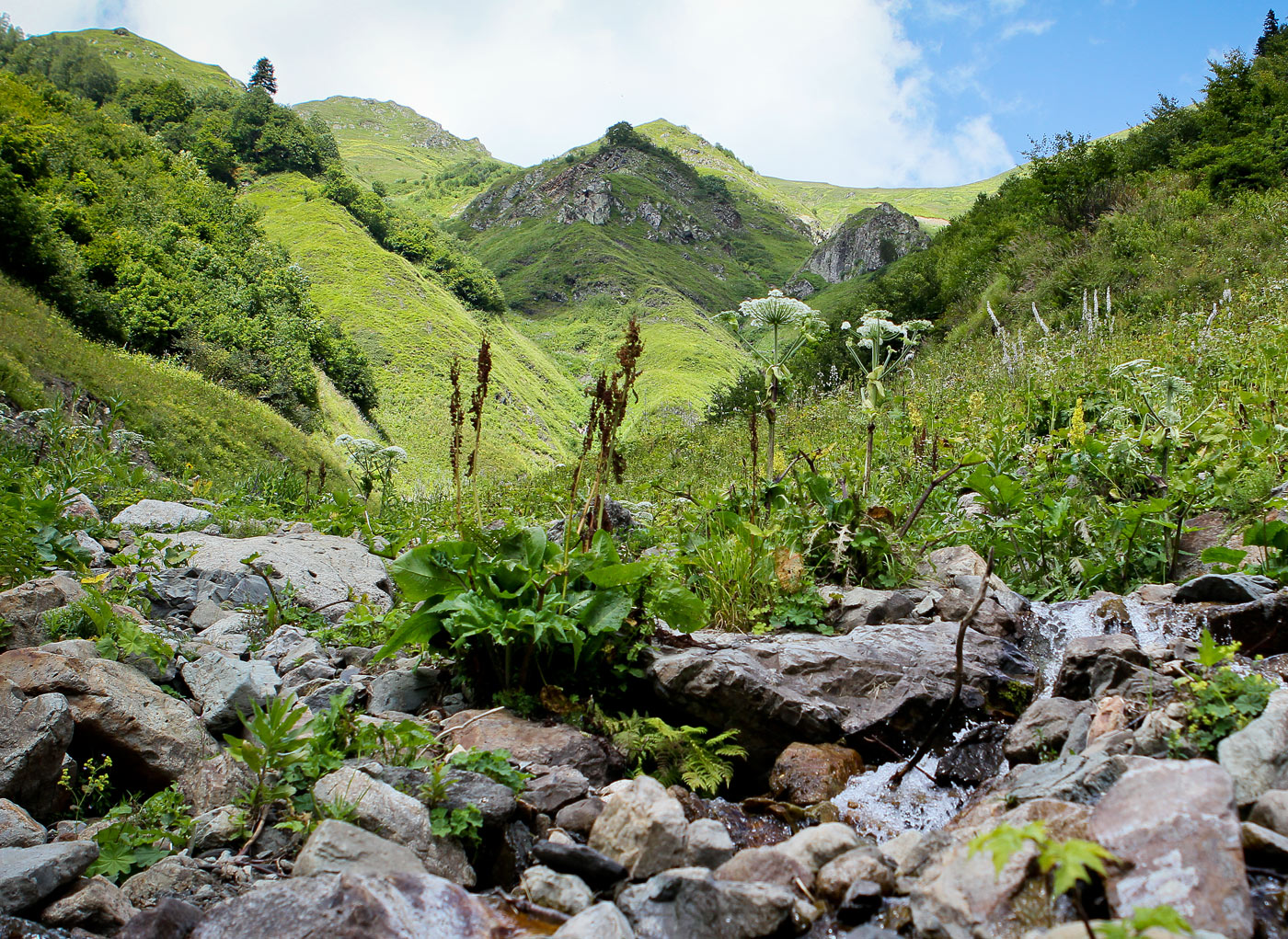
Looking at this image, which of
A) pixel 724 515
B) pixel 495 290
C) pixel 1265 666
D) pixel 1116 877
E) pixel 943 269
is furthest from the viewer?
pixel 495 290

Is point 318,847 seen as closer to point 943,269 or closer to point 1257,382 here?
point 1257,382

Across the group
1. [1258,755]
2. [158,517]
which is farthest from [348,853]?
[158,517]

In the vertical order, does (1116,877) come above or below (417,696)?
above

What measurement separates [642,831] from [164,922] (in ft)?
5.06

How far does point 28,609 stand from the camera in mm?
3994

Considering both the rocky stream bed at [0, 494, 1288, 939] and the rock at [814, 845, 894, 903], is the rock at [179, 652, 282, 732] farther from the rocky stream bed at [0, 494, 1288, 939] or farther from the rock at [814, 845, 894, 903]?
the rock at [814, 845, 894, 903]

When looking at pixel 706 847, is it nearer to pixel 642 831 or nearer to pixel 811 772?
pixel 642 831

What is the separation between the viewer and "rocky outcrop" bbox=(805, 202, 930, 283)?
78125 mm

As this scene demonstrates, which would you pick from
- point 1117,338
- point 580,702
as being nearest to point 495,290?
point 1117,338

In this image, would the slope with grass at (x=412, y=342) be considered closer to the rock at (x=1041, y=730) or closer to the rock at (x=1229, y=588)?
the rock at (x=1229, y=588)

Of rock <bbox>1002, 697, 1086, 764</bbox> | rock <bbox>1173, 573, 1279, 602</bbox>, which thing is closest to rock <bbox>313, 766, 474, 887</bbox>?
rock <bbox>1002, 697, 1086, 764</bbox>

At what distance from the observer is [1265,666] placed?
339 centimetres

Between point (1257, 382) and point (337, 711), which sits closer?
point (337, 711)

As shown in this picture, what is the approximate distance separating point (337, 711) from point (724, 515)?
3.42 metres
